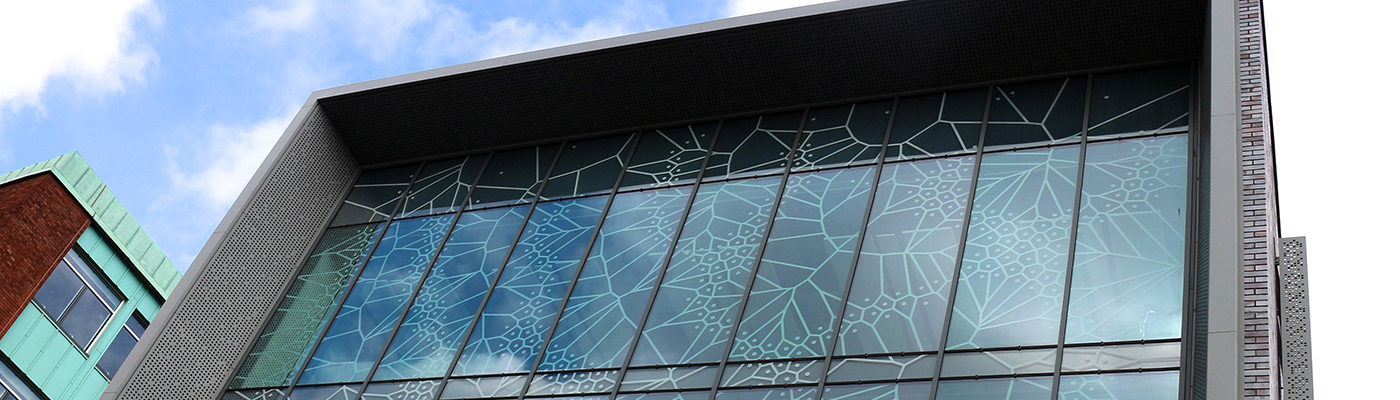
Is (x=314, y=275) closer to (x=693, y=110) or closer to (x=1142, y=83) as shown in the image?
(x=693, y=110)

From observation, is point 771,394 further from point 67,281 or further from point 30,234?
point 67,281

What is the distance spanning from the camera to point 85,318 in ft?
60.5

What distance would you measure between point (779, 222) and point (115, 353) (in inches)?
495

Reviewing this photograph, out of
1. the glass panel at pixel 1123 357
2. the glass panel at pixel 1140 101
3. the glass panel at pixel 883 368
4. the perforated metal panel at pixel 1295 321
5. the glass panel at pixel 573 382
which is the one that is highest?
the perforated metal panel at pixel 1295 321

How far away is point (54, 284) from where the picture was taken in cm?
1748

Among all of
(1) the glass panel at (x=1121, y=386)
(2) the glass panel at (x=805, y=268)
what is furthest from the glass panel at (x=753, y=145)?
(1) the glass panel at (x=1121, y=386)

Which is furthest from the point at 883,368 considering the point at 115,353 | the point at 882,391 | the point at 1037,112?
the point at 115,353

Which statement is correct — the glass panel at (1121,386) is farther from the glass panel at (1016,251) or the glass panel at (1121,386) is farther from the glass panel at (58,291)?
the glass panel at (58,291)

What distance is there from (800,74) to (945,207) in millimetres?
2515

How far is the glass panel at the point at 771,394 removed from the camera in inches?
388

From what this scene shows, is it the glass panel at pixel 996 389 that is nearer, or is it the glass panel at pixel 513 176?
the glass panel at pixel 996 389

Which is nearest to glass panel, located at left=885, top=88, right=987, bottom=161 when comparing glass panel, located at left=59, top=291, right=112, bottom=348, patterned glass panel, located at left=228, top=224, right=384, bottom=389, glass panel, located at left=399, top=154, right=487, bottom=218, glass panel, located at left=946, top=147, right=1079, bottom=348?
glass panel, located at left=946, top=147, right=1079, bottom=348

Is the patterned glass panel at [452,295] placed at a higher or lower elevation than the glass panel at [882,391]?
higher

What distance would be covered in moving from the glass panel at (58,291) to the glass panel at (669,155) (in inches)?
372
